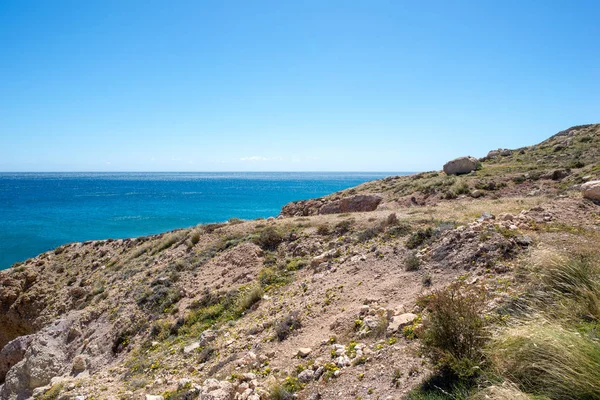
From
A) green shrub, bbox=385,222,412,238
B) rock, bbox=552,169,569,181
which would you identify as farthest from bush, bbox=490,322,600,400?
rock, bbox=552,169,569,181

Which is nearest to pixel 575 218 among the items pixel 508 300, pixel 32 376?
pixel 508 300

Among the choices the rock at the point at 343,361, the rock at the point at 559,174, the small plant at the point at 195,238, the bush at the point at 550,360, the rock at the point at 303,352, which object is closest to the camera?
the bush at the point at 550,360

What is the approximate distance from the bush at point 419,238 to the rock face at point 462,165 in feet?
84.9

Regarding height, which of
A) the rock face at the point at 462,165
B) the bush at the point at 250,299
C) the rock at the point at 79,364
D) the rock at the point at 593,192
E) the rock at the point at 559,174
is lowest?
the rock at the point at 79,364

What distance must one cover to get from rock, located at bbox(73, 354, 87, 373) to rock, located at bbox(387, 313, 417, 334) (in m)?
11.1

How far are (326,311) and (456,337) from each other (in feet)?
15.0

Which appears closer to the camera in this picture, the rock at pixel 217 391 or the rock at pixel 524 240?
the rock at pixel 217 391

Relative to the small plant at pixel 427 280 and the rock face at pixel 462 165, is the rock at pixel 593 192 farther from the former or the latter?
the rock face at pixel 462 165

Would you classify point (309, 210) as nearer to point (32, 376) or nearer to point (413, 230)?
point (413, 230)

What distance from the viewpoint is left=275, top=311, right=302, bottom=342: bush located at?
27.1 ft

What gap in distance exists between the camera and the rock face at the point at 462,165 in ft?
112

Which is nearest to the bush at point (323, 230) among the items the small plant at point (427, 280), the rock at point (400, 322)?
the small plant at point (427, 280)

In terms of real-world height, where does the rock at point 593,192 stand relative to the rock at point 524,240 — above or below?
above

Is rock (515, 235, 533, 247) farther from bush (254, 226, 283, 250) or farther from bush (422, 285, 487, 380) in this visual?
bush (254, 226, 283, 250)
